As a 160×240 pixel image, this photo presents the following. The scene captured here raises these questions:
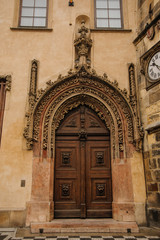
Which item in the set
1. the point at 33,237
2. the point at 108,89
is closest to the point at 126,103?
the point at 108,89

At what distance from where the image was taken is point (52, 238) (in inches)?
181

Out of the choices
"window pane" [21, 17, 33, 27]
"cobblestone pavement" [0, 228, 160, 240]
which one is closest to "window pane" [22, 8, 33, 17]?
"window pane" [21, 17, 33, 27]

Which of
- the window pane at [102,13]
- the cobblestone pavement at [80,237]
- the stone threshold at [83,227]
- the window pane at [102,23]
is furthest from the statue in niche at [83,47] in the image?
the cobblestone pavement at [80,237]

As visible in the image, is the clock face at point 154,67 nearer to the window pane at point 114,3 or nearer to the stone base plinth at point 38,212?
the window pane at point 114,3

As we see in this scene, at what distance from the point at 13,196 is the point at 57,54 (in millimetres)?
4153

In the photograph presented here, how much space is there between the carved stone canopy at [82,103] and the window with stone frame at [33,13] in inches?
88.1

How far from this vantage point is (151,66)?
5.86 meters

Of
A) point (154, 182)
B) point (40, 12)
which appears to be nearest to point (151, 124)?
point (154, 182)

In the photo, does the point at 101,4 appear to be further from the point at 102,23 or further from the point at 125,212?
the point at 125,212

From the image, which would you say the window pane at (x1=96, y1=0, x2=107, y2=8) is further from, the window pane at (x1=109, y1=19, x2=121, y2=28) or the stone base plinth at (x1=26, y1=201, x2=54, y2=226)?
the stone base plinth at (x1=26, y1=201, x2=54, y2=226)

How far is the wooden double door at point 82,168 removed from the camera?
5.93 m

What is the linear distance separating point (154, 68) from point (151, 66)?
167 mm

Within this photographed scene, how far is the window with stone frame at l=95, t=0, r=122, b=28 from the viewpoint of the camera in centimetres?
733

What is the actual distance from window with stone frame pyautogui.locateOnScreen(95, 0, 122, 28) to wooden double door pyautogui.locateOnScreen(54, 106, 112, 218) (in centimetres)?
298
